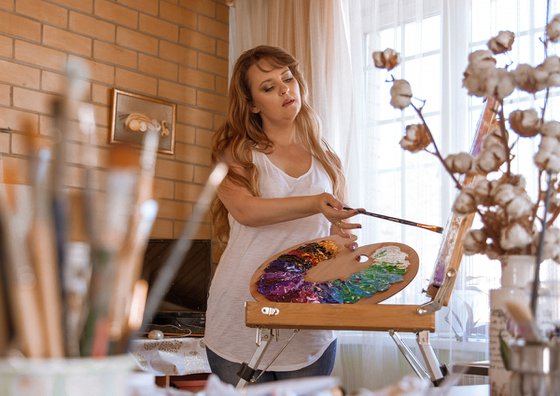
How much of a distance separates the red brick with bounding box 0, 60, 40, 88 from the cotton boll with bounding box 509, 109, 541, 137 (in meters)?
2.77

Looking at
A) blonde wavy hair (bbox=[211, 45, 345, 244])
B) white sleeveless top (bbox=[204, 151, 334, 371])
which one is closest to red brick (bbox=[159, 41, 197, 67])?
Answer: blonde wavy hair (bbox=[211, 45, 345, 244])

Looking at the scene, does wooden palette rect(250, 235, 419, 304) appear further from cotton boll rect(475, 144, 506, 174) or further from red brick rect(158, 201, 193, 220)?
red brick rect(158, 201, 193, 220)

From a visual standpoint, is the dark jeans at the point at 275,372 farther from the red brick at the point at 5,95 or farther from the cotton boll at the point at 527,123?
the red brick at the point at 5,95

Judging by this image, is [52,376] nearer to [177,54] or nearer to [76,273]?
[76,273]

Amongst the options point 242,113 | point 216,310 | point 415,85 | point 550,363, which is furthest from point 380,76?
point 550,363

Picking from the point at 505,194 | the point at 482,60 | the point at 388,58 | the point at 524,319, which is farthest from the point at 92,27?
the point at 524,319

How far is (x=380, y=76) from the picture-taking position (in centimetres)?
365

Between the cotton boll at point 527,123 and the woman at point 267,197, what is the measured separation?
0.78 meters

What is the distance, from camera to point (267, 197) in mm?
2117

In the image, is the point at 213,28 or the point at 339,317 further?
the point at 213,28

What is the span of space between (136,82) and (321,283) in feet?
7.54

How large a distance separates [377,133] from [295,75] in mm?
1344

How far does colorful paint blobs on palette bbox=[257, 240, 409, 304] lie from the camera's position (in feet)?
6.20

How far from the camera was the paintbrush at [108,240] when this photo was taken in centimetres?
51
